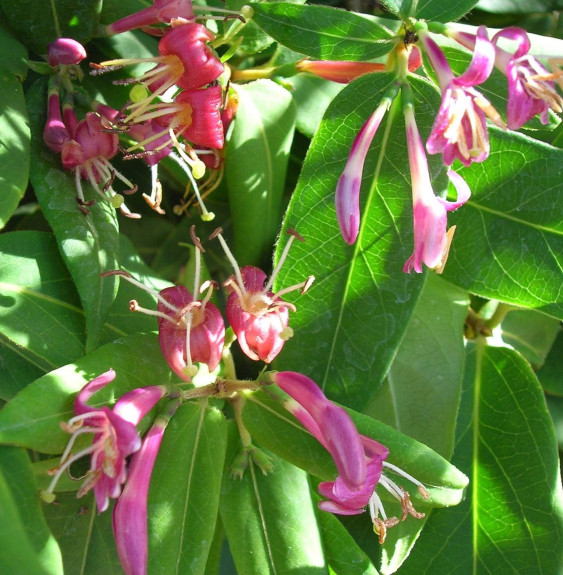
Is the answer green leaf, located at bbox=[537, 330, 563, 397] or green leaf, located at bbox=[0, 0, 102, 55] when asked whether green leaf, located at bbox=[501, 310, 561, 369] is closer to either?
green leaf, located at bbox=[537, 330, 563, 397]

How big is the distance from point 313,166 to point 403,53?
0.49 feet

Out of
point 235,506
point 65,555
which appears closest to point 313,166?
point 235,506

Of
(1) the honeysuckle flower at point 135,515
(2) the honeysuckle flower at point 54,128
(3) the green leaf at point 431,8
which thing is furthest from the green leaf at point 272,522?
(3) the green leaf at point 431,8

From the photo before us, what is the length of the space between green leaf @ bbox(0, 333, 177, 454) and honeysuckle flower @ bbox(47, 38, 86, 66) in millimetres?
311

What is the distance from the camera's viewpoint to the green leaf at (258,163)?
965mm

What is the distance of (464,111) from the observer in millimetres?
740

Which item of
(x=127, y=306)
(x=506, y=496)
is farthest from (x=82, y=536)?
(x=506, y=496)

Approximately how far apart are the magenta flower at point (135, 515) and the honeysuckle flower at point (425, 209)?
0.31 metres

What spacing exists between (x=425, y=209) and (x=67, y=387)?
0.37 meters

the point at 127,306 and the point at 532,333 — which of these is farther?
the point at 532,333

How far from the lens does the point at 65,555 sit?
2.94ft

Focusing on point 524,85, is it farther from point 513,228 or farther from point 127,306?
point 127,306

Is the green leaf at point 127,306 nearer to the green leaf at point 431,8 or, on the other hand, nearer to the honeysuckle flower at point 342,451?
the honeysuckle flower at point 342,451

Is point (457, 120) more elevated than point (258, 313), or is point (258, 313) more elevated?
point (457, 120)
